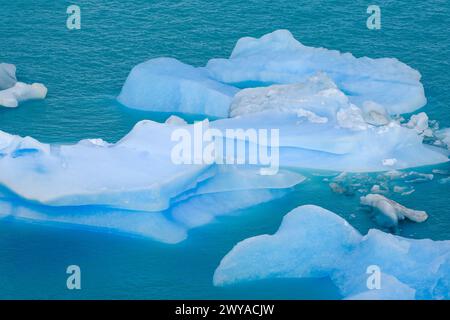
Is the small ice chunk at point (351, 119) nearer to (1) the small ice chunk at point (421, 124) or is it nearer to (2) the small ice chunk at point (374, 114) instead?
(2) the small ice chunk at point (374, 114)

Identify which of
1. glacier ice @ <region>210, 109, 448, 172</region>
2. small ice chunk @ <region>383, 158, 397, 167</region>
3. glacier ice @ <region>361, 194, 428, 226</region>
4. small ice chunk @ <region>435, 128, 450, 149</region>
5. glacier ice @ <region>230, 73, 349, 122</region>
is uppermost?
glacier ice @ <region>230, 73, 349, 122</region>

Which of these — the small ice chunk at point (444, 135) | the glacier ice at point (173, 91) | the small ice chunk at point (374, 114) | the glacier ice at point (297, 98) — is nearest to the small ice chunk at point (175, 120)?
the glacier ice at point (297, 98)

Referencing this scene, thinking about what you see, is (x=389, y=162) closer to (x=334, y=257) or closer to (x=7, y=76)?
(x=334, y=257)

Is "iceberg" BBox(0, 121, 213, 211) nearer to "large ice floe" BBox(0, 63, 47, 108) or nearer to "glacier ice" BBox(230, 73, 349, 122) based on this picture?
"glacier ice" BBox(230, 73, 349, 122)

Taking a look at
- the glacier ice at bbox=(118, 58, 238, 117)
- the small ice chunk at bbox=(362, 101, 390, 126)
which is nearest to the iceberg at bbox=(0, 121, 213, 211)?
the glacier ice at bbox=(118, 58, 238, 117)

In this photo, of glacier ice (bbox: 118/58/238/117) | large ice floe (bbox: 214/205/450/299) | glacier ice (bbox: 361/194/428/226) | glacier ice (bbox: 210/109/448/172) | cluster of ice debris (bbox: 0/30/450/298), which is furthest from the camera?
glacier ice (bbox: 118/58/238/117)

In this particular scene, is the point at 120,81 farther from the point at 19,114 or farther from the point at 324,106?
the point at 324,106
